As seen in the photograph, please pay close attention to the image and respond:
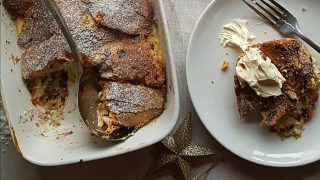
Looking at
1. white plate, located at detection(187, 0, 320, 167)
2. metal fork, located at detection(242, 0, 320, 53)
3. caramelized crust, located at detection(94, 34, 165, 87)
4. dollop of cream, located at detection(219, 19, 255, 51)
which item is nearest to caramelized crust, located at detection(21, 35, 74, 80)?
caramelized crust, located at detection(94, 34, 165, 87)

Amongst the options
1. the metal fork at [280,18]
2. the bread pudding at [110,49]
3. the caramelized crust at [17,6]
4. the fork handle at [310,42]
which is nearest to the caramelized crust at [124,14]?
the bread pudding at [110,49]

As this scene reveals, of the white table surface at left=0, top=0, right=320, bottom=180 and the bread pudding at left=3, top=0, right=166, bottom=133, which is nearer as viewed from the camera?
the bread pudding at left=3, top=0, right=166, bottom=133

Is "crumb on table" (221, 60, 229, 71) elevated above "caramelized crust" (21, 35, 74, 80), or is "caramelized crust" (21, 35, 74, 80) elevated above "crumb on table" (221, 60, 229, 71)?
"caramelized crust" (21, 35, 74, 80)

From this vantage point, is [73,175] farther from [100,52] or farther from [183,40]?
[183,40]

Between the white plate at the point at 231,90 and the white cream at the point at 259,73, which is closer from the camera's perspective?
the white cream at the point at 259,73

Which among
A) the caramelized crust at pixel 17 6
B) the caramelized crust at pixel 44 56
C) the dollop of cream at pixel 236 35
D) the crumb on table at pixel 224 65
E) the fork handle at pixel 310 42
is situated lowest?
the crumb on table at pixel 224 65

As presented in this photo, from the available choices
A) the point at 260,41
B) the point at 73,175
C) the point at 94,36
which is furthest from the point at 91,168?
the point at 260,41

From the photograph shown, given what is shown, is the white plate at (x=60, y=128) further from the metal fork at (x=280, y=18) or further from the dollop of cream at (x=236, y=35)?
the metal fork at (x=280, y=18)

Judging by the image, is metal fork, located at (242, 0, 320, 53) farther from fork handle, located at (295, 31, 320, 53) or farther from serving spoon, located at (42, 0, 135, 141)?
serving spoon, located at (42, 0, 135, 141)
